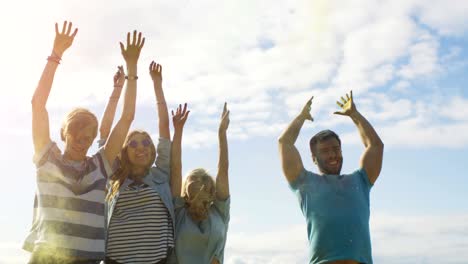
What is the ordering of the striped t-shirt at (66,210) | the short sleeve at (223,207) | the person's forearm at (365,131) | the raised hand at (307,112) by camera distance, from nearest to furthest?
the striped t-shirt at (66,210) < the short sleeve at (223,207) < the person's forearm at (365,131) < the raised hand at (307,112)

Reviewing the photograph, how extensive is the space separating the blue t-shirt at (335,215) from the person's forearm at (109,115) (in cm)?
287

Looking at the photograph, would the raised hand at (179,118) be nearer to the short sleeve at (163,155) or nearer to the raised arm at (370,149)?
the short sleeve at (163,155)

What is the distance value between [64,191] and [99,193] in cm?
45

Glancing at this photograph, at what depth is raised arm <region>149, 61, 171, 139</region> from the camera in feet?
28.6

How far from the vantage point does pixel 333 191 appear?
7895 mm

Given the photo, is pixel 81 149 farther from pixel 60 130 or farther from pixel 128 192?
pixel 128 192

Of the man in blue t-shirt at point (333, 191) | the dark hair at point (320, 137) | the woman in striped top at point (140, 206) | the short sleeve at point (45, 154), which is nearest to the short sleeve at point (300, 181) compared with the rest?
the man in blue t-shirt at point (333, 191)

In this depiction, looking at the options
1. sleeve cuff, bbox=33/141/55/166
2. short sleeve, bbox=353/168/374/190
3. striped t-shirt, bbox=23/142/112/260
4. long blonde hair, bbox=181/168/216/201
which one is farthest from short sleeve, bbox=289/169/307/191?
sleeve cuff, bbox=33/141/55/166

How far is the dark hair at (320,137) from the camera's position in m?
8.36

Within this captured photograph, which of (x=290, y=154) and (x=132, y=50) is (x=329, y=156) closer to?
(x=290, y=154)

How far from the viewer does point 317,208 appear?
781 cm

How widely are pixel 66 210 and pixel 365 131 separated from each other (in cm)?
465

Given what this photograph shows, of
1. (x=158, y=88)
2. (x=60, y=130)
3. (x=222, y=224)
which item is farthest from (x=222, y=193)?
(x=60, y=130)

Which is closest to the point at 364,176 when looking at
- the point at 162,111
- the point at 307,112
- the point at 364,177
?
the point at 364,177
